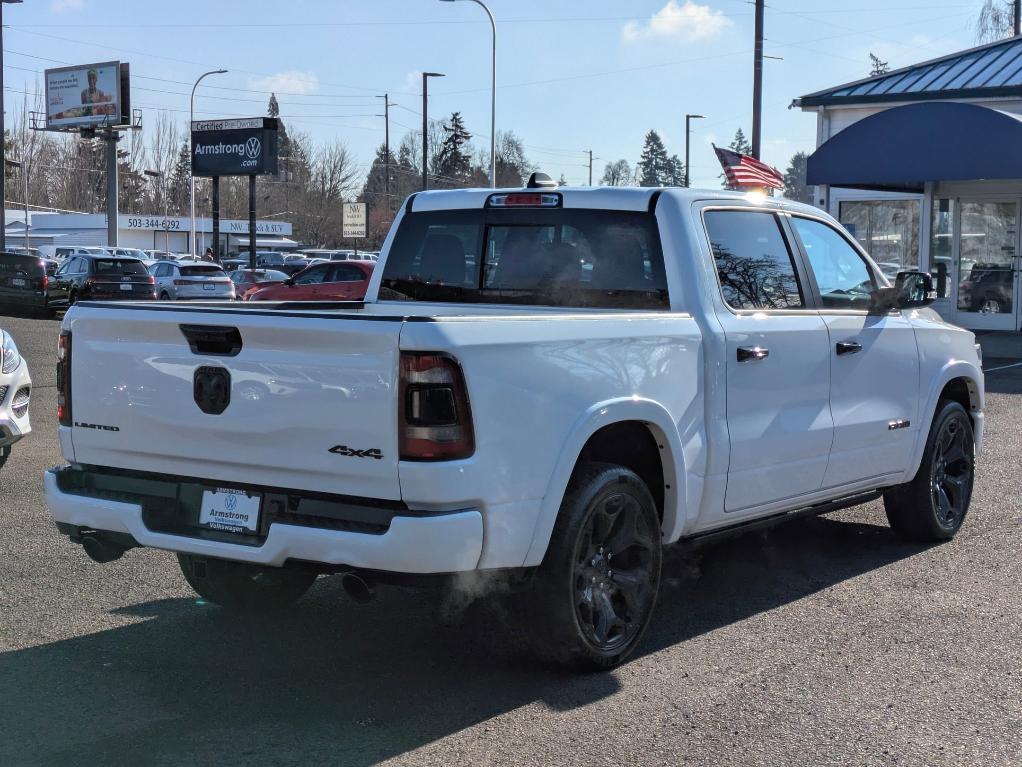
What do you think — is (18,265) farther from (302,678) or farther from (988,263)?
→ (302,678)

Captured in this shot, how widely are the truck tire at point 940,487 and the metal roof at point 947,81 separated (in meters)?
19.3

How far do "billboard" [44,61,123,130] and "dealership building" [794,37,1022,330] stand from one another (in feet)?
145

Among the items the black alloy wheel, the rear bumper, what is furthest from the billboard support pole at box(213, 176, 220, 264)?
the rear bumper

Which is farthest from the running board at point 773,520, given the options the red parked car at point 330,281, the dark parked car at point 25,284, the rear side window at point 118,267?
the rear side window at point 118,267

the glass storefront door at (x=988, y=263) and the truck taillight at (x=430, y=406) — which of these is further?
the glass storefront door at (x=988, y=263)

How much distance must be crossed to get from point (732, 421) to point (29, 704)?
120 inches

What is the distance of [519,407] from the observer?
4402 mm

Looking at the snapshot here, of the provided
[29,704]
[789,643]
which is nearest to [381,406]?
[29,704]

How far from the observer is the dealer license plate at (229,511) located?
14.8ft

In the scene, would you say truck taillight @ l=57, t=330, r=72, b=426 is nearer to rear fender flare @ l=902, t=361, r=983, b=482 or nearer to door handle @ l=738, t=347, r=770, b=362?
door handle @ l=738, t=347, r=770, b=362

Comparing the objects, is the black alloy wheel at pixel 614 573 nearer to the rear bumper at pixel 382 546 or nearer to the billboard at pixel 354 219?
the rear bumper at pixel 382 546

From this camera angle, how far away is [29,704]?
14.8 feet

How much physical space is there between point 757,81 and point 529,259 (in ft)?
77.6

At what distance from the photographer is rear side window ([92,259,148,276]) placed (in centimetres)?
3061
